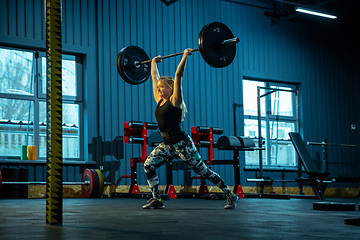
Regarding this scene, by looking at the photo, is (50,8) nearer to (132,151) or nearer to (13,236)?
(13,236)

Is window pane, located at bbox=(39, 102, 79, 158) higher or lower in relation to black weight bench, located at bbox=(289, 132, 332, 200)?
higher

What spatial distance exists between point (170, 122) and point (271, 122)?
218 inches

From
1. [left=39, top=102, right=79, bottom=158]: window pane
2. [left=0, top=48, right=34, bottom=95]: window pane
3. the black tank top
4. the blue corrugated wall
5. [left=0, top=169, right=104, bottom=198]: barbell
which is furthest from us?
the blue corrugated wall

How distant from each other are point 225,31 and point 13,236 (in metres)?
2.41

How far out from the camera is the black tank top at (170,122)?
348 centimetres

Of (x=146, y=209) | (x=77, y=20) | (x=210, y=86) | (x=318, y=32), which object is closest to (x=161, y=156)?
(x=146, y=209)

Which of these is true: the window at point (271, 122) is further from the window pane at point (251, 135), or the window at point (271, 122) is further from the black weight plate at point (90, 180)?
the black weight plate at point (90, 180)

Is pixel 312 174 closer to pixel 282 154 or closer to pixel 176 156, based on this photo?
pixel 282 154

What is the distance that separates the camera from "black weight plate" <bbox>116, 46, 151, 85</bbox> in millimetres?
4250

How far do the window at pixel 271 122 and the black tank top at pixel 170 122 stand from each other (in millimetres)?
5027

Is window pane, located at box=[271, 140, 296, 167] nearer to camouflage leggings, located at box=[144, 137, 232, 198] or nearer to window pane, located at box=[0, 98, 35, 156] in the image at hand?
window pane, located at box=[0, 98, 35, 156]

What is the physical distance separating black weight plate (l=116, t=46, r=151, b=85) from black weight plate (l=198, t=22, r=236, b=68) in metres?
1.01

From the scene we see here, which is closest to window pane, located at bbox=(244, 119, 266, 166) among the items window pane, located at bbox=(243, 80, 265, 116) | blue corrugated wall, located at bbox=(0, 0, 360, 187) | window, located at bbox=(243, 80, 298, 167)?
window, located at bbox=(243, 80, 298, 167)

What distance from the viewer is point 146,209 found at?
11.8 feet
